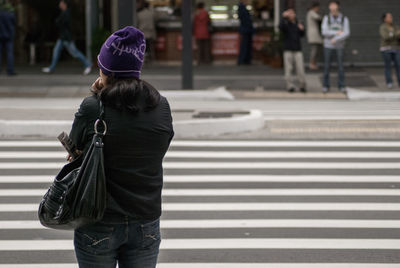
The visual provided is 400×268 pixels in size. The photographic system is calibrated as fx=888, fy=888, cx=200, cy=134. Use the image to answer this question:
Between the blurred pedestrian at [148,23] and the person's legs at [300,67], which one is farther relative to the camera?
the blurred pedestrian at [148,23]

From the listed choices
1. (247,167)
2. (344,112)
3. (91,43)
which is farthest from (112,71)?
(91,43)

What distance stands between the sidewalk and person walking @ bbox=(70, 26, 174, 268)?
48.8 feet

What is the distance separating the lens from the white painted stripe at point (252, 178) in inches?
392

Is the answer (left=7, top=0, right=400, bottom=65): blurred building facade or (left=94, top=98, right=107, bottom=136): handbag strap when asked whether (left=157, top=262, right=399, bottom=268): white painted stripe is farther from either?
(left=7, top=0, right=400, bottom=65): blurred building facade

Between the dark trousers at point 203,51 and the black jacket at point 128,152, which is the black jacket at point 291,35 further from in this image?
the black jacket at point 128,152

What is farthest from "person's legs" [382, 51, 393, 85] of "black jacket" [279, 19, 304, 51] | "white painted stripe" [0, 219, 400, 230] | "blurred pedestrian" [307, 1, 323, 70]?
"white painted stripe" [0, 219, 400, 230]

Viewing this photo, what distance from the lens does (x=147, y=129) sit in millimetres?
3982

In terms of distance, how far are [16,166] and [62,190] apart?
7173mm

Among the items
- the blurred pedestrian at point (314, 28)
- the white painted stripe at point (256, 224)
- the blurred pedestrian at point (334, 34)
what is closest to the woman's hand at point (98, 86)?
the white painted stripe at point (256, 224)

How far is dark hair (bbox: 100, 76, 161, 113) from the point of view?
389 centimetres

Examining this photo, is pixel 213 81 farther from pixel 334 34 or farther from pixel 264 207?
pixel 264 207

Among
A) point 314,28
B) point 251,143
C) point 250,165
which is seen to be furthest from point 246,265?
point 314,28

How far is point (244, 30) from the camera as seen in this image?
79.3 feet

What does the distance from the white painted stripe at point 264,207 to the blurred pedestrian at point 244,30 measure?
52.0ft
